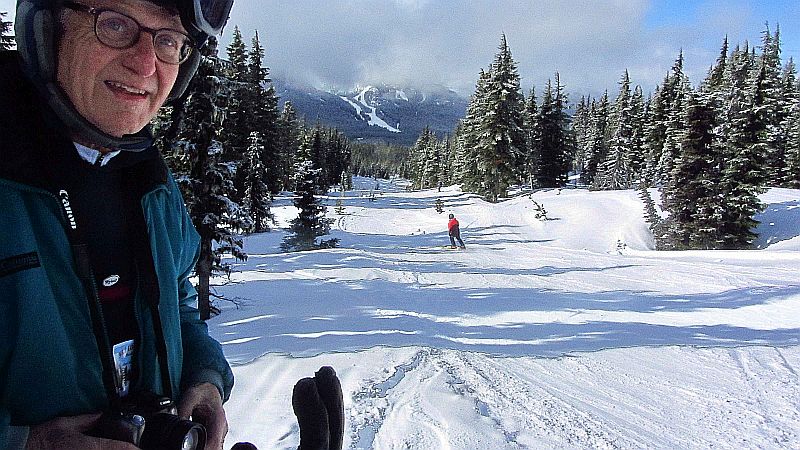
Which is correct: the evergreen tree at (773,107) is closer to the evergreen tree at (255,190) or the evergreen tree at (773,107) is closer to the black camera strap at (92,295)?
the evergreen tree at (255,190)

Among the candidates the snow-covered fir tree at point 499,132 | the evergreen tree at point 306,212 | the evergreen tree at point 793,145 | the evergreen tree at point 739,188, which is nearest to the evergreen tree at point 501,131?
the snow-covered fir tree at point 499,132

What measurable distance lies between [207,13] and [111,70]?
444mm

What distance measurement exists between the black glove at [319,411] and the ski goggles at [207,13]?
1.49 meters

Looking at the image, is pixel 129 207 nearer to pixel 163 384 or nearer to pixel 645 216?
pixel 163 384

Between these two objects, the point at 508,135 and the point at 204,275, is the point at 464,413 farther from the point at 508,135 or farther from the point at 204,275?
the point at 508,135

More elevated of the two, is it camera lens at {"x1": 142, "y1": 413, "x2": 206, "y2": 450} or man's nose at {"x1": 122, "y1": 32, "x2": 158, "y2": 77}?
man's nose at {"x1": 122, "y1": 32, "x2": 158, "y2": 77}

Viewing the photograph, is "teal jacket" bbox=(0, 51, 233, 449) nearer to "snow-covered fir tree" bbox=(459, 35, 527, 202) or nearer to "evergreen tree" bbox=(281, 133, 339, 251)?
"evergreen tree" bbox=(281, 133, 339, 251)

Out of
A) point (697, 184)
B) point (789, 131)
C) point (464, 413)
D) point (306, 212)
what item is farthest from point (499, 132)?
point (464, 413)

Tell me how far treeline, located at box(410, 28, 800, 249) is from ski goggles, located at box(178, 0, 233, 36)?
95.3 feet

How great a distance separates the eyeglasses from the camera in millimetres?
1414

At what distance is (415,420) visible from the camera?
16.7 ft

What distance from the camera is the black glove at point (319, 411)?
2.11 meters

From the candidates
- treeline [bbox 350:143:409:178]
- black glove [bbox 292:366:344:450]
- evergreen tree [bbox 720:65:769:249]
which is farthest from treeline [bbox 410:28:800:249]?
treeline [bbox 350:143:409:178]

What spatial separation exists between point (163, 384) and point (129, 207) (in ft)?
2.10
